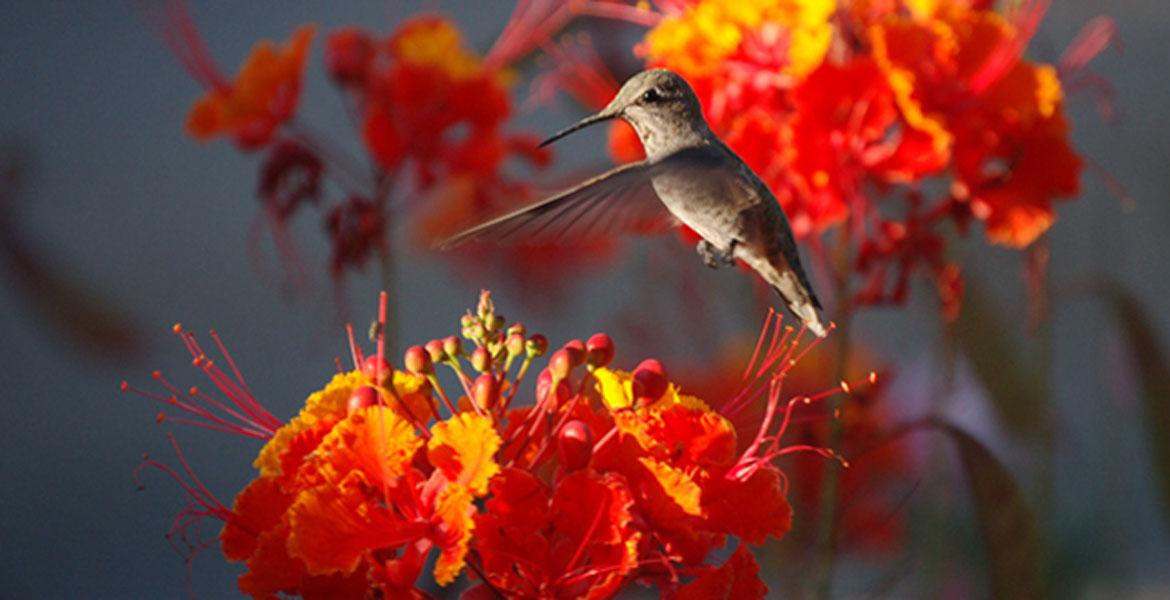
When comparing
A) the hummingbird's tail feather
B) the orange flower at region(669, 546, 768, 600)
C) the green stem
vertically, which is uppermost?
the hummingbird's tail feather

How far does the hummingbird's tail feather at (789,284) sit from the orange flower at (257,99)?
539mm

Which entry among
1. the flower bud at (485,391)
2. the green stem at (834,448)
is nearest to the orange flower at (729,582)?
the flower bud at (485,391)

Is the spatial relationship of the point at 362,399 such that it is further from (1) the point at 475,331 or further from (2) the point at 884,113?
(2) the point at 884,113

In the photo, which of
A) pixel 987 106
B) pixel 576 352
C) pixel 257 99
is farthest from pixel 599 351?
pixel 257 99

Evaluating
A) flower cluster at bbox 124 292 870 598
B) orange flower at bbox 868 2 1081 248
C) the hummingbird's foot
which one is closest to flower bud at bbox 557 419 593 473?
flower cluster at bbox 124 292 870 598

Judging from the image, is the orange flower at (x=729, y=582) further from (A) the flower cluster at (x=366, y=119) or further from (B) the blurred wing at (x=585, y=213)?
(A) the flower cluster at (x=366, y=119)

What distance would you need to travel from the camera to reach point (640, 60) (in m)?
1.04

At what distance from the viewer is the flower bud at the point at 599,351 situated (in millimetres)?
526

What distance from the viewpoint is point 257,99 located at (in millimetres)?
1015

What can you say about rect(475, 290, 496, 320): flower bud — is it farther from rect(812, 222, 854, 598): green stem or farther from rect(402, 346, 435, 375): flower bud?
rect(812, 222, 854, 598): green stem

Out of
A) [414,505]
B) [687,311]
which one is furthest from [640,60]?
[414,505]

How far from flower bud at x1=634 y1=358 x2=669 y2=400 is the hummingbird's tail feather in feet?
0.23

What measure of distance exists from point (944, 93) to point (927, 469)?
434 millimetres

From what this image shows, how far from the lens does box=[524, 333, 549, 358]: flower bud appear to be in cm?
52
